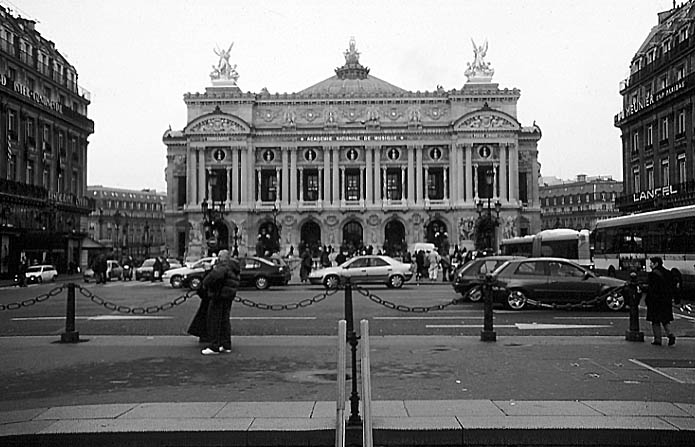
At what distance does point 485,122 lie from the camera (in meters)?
83.2

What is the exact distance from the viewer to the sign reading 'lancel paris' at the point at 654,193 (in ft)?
170

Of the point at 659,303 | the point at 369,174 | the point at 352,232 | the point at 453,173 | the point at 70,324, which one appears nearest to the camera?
the point at 659,303

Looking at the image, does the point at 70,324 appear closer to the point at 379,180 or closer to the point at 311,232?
the point at 379,180

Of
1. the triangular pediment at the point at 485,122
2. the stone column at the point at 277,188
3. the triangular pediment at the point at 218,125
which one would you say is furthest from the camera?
the stone column at the point at 277,188

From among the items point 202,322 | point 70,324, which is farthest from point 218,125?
point 202,322

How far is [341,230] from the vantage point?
8550cm

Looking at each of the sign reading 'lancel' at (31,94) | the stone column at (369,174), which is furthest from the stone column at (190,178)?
the sign reading 'lancel' at (31,94)

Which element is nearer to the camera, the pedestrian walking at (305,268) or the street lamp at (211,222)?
the pedestrian walking at (305,268)

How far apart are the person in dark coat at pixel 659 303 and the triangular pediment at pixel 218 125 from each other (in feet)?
242

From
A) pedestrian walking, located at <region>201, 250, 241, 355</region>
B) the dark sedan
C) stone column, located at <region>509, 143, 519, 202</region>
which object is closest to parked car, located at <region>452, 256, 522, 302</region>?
the dark sedan

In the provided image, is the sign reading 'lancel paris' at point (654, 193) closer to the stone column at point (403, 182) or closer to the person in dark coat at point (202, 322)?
the stone column at point (403, 182)

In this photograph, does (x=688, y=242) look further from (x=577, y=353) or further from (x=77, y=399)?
(x=77, y=399)

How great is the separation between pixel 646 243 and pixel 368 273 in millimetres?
11891

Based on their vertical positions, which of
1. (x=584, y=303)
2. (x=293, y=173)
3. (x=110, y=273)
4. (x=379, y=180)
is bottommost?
(x=584, y=303)
